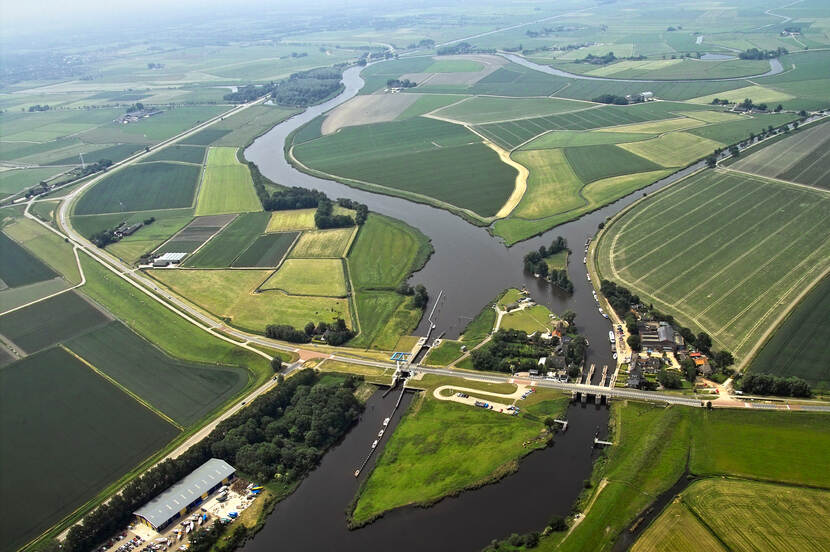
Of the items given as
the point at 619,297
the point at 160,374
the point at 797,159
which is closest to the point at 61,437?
the point at 160,374

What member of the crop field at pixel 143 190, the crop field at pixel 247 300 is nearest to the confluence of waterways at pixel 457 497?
the crop field at pixel 247 300

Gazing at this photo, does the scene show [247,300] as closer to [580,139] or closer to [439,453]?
[439,453]

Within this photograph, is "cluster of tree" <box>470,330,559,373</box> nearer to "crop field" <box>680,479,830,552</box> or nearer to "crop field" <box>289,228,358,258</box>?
"crop field" <box>680,479,830,552</box>

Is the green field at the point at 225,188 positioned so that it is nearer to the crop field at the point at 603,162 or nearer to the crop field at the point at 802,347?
the crop field at the point at 603,162

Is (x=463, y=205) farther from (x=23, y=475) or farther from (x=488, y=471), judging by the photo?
(x=23, y=475)

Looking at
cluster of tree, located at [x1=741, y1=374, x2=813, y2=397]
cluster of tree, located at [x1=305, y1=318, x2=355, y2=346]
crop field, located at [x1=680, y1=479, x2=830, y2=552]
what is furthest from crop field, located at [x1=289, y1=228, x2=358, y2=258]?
crop field, located at [x1=680, y1=479, x2=830, y2=552]

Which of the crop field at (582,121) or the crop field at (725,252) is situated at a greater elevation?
the crop field at (582,121)

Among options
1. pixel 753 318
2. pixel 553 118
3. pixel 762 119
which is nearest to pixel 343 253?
pixel 753 318
